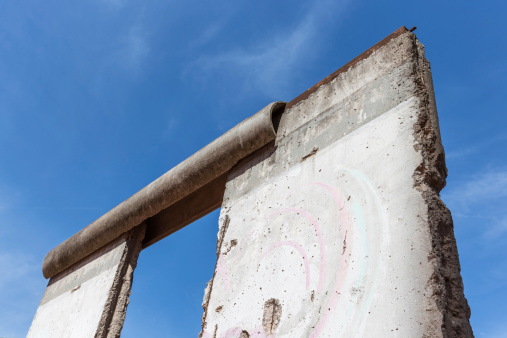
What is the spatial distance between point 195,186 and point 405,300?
236 cm

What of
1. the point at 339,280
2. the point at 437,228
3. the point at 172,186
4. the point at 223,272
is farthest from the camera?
the point at 172,186

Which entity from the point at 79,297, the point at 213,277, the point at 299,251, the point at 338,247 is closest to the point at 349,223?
the point at 338,247

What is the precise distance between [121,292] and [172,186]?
3.42 feet

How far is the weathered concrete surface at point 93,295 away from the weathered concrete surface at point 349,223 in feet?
4.46

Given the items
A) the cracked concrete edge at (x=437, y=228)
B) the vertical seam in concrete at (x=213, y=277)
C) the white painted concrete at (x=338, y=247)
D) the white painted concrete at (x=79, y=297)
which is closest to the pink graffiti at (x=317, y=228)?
the white painted concrete at (x=338, y=247)

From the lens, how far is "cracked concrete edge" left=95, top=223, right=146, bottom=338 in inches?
153

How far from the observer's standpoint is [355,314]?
204cm

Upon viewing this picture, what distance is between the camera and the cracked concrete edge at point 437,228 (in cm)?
179

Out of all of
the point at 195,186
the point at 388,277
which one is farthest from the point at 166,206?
the point at 388,277

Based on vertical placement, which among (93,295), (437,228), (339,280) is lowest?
(339,280)

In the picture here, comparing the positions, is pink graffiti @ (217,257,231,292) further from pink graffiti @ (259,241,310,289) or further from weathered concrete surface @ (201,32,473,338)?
pink graffiti @ (259,241,310,289)

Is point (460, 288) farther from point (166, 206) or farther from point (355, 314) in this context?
point (166, 206)

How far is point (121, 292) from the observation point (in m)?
4.09

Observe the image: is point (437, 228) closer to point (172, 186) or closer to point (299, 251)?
point (299, 251)
